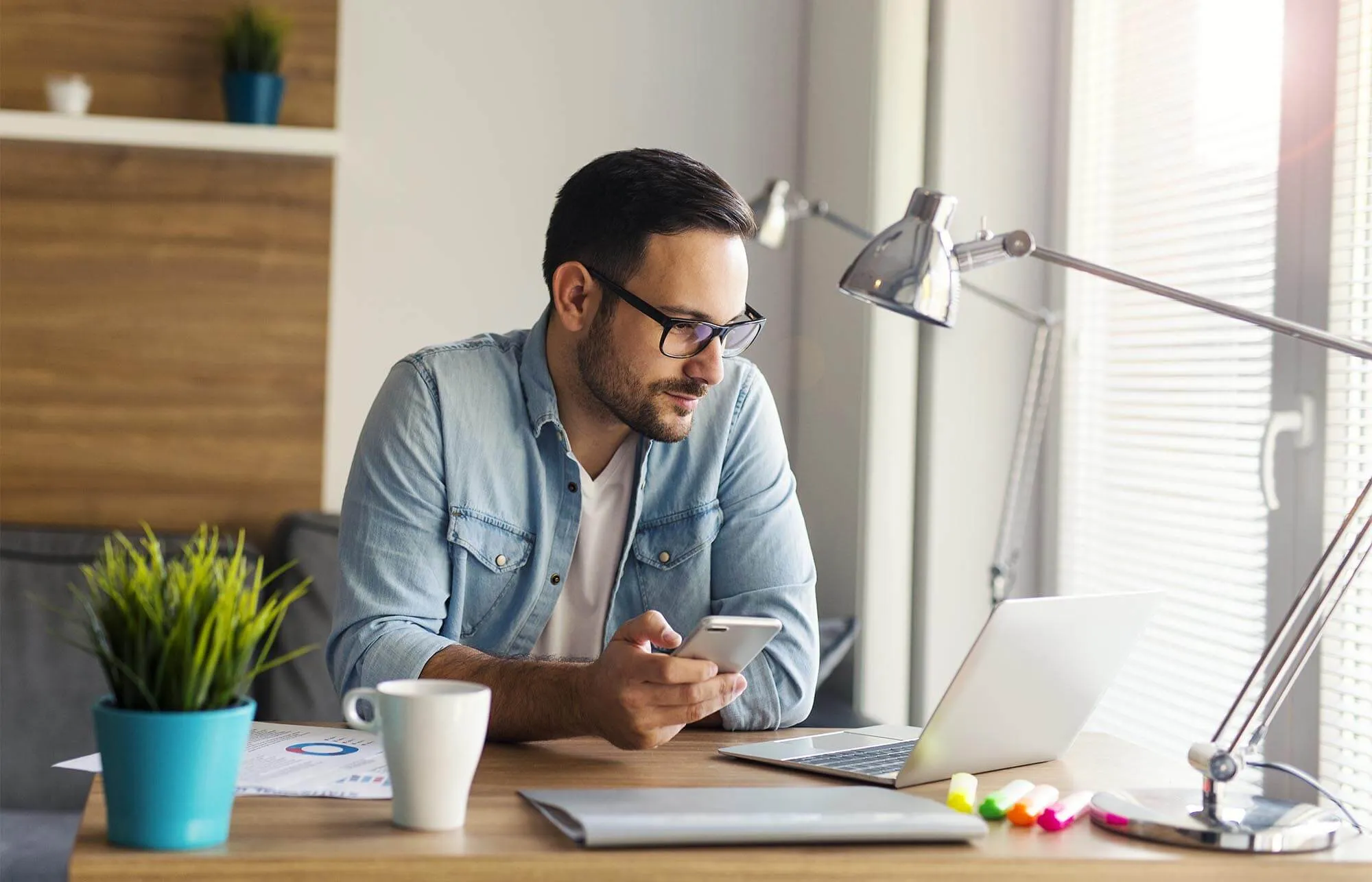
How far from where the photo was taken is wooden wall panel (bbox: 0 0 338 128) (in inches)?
119

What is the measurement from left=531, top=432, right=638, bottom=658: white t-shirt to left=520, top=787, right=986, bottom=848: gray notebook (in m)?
0.67

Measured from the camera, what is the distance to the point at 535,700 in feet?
4.45

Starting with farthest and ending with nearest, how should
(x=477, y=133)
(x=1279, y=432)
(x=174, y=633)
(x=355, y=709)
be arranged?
(x=477, y=133) → (x=1279, y=432) → (x=355, y=709) → (x=174, y=633)

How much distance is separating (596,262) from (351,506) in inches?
17.5

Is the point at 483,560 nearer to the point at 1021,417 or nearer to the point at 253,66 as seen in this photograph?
the point at 1021,417

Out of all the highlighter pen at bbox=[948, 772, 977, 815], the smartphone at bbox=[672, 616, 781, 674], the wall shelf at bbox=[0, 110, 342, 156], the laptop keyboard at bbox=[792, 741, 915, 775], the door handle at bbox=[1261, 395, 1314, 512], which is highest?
the wall shelf at bbox=[0, 110, 342, 156]

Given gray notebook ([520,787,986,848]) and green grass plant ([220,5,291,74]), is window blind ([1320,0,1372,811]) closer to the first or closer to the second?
gray notebook ([520,787,986,848])

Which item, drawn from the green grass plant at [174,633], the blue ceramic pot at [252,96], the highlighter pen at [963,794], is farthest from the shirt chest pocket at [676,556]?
the blue ceramic pot at [252,96]

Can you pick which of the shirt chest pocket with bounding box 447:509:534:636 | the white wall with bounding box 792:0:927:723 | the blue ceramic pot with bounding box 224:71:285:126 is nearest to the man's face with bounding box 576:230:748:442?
the shirt chest pocket with bounding box 447:509:534:636

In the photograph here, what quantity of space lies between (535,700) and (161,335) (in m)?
2.06

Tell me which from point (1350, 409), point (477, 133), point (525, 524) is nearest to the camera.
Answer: point (525, 524)

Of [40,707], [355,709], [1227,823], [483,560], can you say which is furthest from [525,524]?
[40,707]

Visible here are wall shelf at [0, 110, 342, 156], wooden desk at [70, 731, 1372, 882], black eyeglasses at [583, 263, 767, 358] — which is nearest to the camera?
wooden desk at [70, 731, 1372, 882]

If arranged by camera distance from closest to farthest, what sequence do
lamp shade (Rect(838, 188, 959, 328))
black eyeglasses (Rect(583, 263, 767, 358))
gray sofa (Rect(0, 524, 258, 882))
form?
1. lamp shade (Rect(838, 188, 959, 328))
2. black eyeglasses (Rect(583, 263, 767, 358))
3. gray sofa (Rect(0, 524, 258, 882))
